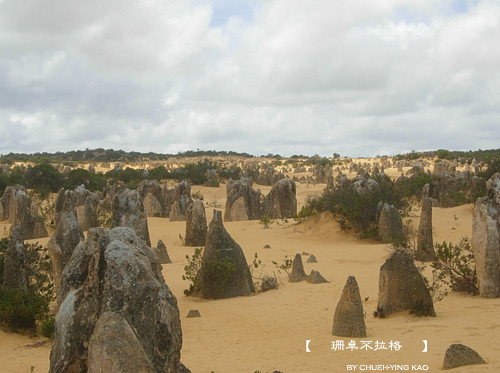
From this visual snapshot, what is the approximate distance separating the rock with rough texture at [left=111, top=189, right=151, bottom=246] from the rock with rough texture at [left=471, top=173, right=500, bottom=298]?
309 inches

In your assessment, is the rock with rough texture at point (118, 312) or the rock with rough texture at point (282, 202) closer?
the rock with rough texture at point (118, 312)

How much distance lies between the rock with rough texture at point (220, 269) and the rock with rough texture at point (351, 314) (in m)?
3.18

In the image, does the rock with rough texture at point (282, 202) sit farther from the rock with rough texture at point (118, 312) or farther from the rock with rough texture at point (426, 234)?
the rock with rough texture at point (118, 312)

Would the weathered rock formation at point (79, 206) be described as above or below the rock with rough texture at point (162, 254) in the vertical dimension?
above

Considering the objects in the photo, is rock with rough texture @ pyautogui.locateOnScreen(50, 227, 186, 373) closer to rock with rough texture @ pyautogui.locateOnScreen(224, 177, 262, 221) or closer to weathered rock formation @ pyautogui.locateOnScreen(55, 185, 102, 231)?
weathered rock formation @ pyautogui.locateOnScreen(55, 185, 102, 231)

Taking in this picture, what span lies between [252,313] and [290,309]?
0.62 meters

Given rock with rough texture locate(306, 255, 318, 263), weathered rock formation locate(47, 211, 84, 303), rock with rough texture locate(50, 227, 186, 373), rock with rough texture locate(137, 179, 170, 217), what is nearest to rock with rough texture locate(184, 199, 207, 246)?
rock with rough texture locate(306, 255, 318, 263)

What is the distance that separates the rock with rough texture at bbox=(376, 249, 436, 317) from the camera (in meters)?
7.73

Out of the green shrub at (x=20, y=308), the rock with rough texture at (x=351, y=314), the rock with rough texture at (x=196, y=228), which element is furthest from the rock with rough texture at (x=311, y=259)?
the green shrub at (x=20, y=308)

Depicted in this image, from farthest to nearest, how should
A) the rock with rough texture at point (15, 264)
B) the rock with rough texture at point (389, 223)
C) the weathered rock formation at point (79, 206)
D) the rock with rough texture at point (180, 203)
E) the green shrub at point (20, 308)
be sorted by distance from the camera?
the rock with rough texture at point (180, 203) < the weathered rock formation at point (79, 206) < the rock with rough texture at point (389, 223) < the rock with rough texture at point (15, 264) < the green shrub at point (20, 308)

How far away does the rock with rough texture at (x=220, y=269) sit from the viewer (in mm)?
9859

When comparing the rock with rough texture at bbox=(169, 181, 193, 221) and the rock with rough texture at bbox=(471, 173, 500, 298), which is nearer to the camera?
the rock with rough texture at bbox=(471, 173, 500, 298)

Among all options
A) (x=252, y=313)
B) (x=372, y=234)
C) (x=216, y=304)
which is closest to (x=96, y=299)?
(x=252, y=313)

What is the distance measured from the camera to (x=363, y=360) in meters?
5.92
